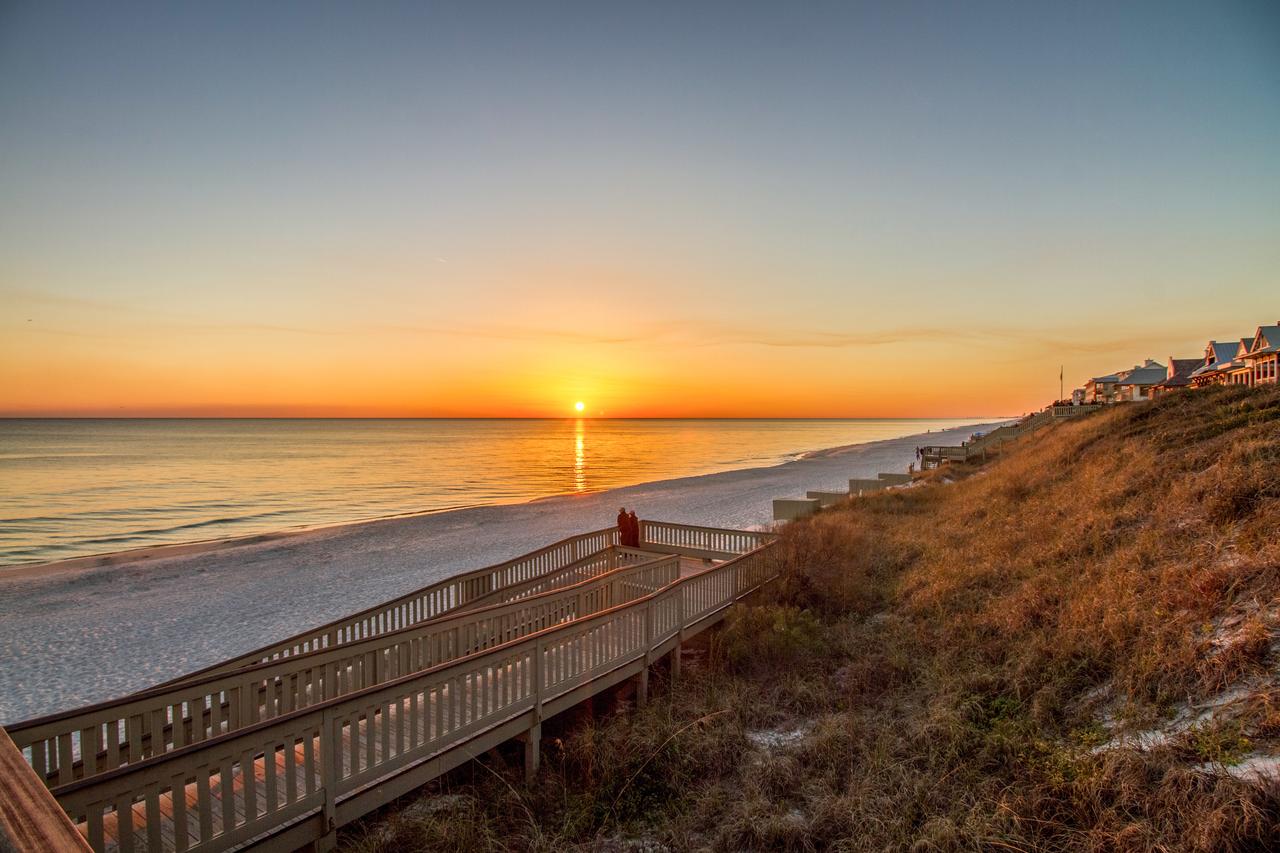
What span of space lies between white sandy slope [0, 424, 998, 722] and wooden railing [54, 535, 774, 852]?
7943 mm

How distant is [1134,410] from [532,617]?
19.0 meters

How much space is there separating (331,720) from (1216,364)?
67174 mm

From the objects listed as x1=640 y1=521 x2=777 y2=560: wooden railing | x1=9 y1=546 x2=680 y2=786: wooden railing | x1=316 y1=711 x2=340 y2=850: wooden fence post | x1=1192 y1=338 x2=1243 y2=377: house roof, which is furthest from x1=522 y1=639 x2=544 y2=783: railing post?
x1=1192 y1=338 x2=1243 y2=377: house roof

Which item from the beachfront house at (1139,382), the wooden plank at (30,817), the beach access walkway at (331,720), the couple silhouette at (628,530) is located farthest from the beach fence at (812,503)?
the beachfront house at (1139,382)

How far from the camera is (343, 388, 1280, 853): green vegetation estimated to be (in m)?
4.71

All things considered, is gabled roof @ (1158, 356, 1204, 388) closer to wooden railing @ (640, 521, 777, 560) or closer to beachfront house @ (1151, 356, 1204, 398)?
beachfront house @ (1151, 356, 1204, 398)

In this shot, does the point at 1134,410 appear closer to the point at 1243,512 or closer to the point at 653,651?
Answer: the point at 1243,512

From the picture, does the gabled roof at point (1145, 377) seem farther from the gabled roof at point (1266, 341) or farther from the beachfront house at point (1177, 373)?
the gabled roof at point (1266, 341)

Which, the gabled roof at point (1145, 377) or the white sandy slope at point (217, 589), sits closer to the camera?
the white sandy slope at point (217, 589)

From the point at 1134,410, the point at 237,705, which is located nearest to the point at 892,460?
the point at 1134,410

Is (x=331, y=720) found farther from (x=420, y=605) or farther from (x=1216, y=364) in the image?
(x=1216, y=364)

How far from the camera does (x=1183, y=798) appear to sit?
432 cm

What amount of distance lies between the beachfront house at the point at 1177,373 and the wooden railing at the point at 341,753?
61856mm

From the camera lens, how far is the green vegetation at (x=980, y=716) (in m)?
4.71
